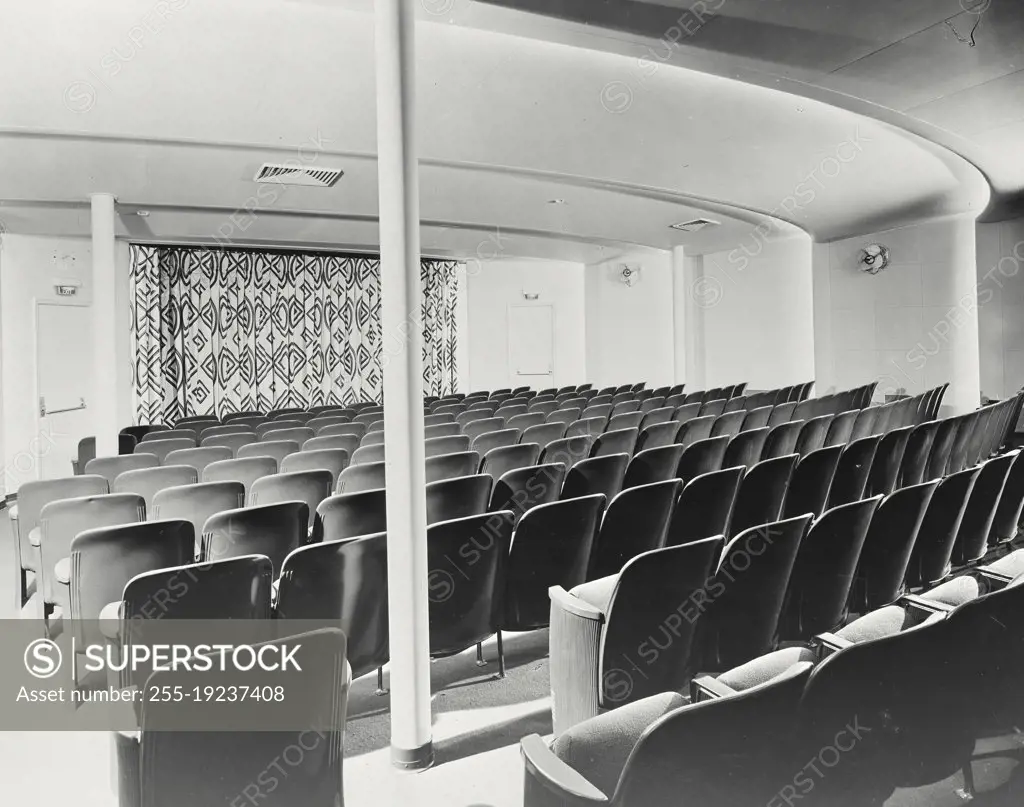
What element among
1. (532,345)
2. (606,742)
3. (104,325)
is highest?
(532,345)

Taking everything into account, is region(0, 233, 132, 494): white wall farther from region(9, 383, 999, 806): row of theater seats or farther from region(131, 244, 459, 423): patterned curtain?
region(9, 383, 999, 806): row of theater seats

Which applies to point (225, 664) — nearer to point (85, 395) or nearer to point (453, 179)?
point (453, 179)

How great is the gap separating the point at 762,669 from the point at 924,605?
70cm

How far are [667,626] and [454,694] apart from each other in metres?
1.17

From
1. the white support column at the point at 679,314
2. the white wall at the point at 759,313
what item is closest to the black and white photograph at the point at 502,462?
the white wall at the point at 759,313

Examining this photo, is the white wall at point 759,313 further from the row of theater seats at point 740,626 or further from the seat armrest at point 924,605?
the seat armrest at point 924,605

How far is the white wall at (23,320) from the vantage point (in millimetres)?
9258

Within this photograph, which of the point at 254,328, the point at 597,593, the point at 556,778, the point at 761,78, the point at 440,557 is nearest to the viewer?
the point at 556,778

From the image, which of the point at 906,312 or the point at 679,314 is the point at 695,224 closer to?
the point at 679,314

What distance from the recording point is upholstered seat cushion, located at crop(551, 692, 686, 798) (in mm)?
1719

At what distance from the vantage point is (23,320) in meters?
9.59

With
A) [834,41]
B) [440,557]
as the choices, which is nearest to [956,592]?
[440,557]

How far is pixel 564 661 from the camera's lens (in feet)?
8.41

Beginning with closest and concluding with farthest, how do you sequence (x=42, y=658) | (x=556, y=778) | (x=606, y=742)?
(x=556, y=778)
(x=606, y=742)
(x=42, y=658)
